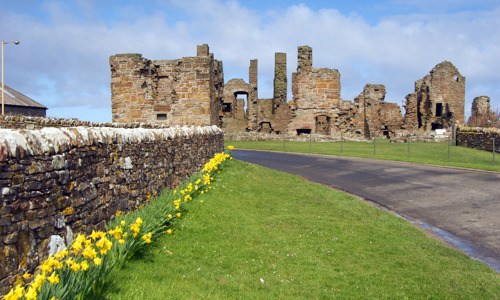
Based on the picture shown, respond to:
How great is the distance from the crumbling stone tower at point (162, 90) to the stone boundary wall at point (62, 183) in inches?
410

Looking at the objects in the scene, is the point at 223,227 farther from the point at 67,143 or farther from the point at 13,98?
the point at 13,98

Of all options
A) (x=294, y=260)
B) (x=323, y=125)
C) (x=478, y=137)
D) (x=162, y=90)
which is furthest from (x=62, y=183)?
(x=323, y=125)

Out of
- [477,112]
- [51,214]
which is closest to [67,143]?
[51,214]

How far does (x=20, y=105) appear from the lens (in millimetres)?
40500

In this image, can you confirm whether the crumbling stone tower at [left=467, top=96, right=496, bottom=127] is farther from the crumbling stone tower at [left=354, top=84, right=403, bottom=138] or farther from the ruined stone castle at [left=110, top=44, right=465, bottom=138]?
the crumbling stone tower at [left=354, top=84, right=403, bottom=138]

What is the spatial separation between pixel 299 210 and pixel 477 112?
2064 inches

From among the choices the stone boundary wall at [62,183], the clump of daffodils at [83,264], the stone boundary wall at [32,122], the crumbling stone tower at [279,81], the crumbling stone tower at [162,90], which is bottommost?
the clump of daffodils at [83,264]

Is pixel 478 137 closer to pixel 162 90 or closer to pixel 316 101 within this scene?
pixel 316 101

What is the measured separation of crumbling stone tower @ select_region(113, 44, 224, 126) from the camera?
744 inches

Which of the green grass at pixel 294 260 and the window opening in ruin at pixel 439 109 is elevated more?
the window opening in ruin at pixel 439 109

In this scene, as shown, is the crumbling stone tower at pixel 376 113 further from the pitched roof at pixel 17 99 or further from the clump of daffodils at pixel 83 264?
the clump of daffodils at pixel 83 264

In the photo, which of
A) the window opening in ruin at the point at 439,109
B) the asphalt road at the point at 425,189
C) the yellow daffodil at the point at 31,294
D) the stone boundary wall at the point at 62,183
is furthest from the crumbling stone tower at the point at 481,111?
the yellow daffodil at the point at 31,294

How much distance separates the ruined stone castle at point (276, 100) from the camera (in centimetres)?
1916

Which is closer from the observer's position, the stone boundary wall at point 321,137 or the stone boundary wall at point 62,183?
the stone boundary wall at point 62,183
